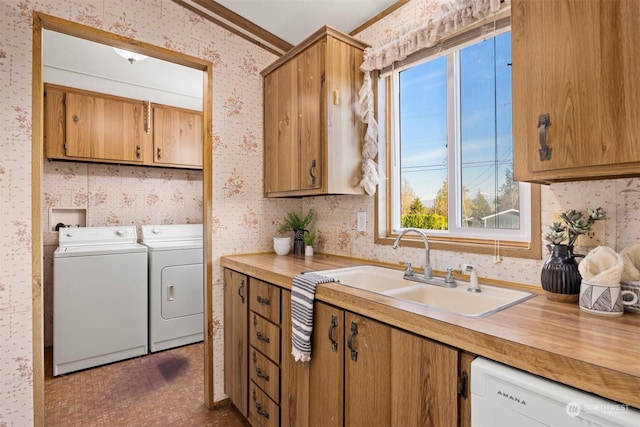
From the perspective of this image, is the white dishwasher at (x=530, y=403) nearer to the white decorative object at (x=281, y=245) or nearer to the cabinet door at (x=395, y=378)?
the cabinet door at (x=395, y=378)

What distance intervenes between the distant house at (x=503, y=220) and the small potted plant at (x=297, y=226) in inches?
50.0

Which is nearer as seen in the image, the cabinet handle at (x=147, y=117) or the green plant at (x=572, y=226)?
the green plant at (x=572, y=226)

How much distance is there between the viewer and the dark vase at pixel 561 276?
109 centimetres

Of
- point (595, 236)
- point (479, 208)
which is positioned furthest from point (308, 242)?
point (595, 236)

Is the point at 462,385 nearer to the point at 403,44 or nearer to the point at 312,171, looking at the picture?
the point at 312,171

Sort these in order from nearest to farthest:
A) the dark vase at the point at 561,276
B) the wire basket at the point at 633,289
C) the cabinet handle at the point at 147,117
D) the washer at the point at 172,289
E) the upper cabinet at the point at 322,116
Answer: the wire basket at the point at 633,289, the dark vase at the point at 561,276, the upper cabinet at the point at 322,116, the washer at the point at 172,289, the cabinet handle at the point at 147,117

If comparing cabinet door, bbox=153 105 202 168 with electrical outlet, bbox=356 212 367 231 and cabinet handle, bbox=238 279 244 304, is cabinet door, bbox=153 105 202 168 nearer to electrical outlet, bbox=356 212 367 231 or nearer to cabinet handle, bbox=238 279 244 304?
cabinet handle, bbox=238 279 244 304

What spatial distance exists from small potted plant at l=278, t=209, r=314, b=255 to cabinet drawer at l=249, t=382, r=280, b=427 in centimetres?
96

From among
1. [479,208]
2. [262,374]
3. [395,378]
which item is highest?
[479,208]

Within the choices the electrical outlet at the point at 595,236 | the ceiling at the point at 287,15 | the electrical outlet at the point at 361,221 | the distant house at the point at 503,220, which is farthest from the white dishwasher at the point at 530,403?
the ceiling at the point at 287,15

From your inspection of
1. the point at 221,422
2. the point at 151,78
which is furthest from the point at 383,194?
the point at 151,78

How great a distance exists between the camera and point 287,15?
216 centimetres

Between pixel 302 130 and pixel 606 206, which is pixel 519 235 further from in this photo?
pixel 302 130

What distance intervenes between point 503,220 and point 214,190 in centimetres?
176
